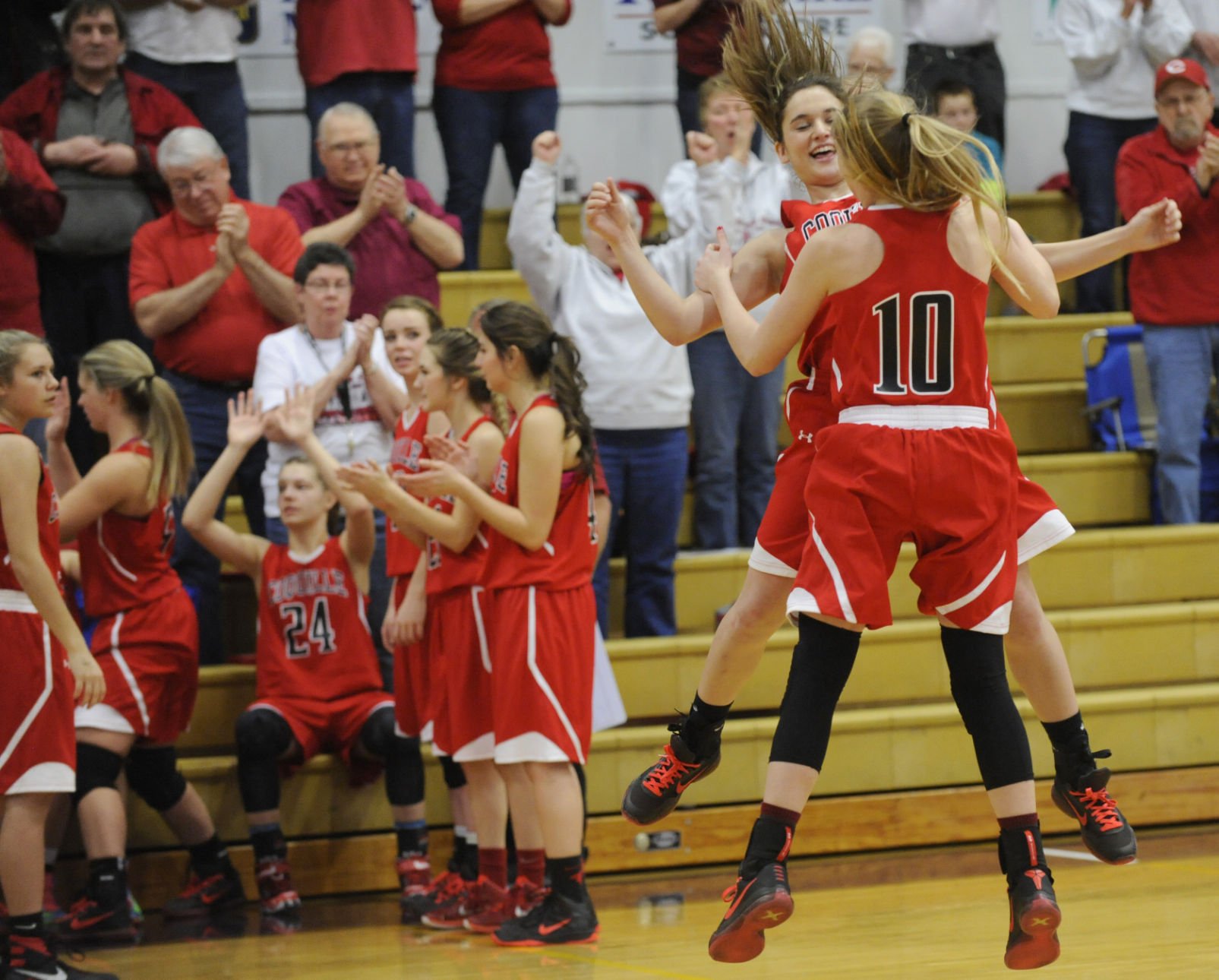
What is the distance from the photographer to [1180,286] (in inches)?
270

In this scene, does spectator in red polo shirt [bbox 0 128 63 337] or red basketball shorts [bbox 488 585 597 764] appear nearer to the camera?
red basketball shorts [bbox 488 585 597 764]

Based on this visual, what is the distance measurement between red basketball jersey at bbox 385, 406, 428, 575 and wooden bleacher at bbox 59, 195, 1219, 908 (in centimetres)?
72

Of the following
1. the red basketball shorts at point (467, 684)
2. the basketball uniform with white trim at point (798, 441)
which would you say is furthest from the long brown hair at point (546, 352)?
the basketball uniform with white trim at point (798, 441)

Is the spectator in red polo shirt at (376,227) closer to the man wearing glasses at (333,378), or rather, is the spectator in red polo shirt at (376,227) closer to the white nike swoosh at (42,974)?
the man wearing glasses at (333,378)

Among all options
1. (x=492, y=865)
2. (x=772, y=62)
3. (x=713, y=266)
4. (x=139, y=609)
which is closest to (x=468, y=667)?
(x=492, y=865)

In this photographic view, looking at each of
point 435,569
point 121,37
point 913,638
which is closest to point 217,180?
point 121,37

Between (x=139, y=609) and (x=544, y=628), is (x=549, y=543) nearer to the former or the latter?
(x=544, y=628)

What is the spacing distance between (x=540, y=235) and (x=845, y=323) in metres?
3.06

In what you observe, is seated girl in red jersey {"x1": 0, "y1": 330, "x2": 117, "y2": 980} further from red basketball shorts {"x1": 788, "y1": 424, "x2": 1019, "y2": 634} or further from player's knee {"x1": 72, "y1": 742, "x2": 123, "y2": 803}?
red basketball shorts {"x1": 788, "y1": 424, "x2": 1019, "y2": 634}

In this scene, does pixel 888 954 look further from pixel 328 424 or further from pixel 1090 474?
pixel 1090 474

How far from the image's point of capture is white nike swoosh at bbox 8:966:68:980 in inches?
177

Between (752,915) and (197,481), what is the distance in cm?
359

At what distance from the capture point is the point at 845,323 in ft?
10.0

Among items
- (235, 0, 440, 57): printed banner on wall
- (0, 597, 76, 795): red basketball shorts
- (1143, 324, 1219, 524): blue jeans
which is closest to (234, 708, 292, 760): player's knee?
(0, 597, 76, 795): red basketball shorts
